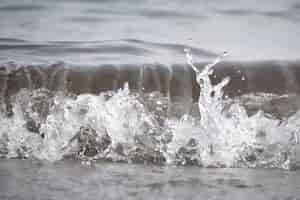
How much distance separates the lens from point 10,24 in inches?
197

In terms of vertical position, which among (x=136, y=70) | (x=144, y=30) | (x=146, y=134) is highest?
(x=144, y=30)

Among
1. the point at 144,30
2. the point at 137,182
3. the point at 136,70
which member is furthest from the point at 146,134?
the point at 144,30

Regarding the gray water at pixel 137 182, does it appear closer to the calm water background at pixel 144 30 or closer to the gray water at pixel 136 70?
the gray water at pixel 136 70

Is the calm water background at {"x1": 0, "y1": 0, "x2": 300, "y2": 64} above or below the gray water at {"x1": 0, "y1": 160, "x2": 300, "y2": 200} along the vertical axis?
above

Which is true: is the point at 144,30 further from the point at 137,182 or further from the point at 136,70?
the point at 137,182

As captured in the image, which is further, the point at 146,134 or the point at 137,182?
the point at 146,134

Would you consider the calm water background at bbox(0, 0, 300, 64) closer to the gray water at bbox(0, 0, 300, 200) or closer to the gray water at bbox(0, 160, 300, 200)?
the gray water at bbox(0, 0, 300, 200)

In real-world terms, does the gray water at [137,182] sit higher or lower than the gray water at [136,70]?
lower

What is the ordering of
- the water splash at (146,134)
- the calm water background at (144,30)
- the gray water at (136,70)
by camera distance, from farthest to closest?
1. the calm water background at (144,30)
2. the water splash at (146,134)
3. the gray water at (136,70)

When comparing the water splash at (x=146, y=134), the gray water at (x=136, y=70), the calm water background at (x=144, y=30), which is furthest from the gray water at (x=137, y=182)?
the calm water background at (x=144, y=30)

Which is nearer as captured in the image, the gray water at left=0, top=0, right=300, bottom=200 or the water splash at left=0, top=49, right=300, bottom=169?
the gray water at left=0, top=0, right=300, bottom=200

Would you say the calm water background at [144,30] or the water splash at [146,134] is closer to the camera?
the water splash at [146,134]

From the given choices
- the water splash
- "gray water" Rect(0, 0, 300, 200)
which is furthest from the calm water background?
the water splash

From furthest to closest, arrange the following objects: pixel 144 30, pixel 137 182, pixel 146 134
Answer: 1. pixel 144 30
2. pixel 146 134
3. pixel 137 182
